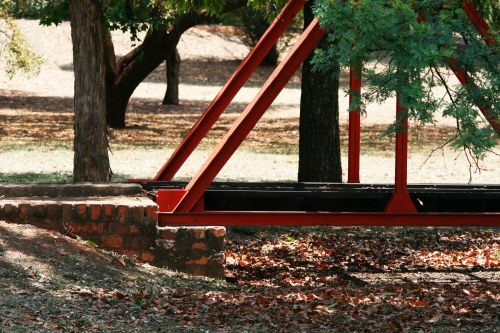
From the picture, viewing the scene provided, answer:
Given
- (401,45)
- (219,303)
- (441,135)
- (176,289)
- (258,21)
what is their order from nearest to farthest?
(401,45), (219,303), (176,289), (441,135), (258,21)

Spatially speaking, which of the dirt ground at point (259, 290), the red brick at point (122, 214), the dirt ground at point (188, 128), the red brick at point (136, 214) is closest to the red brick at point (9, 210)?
the dirt ground at point (259, 290)

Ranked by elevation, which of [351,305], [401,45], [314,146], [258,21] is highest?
[258,21]

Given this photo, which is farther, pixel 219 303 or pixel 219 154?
pixel 219 154

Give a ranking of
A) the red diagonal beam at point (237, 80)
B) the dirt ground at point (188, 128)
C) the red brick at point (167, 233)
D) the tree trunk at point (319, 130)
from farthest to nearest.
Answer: the dirt ground at point (188, 128)
the tree trunk at point (319, 130)
the red diagonal beam at point (237, 80)
the red brick at point (167, 233)

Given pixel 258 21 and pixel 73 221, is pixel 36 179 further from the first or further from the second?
pixel 258 21

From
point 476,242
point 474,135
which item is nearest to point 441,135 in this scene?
point 476,242

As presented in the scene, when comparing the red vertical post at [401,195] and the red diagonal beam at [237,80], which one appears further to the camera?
the red diagonal beam at [237,80]

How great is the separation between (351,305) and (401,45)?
2.25 metres

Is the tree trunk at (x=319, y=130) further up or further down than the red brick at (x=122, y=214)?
further up

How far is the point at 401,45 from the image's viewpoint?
21.6ft

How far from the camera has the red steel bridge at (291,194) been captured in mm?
9258

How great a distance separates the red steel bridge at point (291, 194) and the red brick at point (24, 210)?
1.09 meters

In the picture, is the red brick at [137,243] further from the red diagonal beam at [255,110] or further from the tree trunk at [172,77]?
the tree trunk at [172,77]

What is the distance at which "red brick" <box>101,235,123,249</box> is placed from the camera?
9266mm
